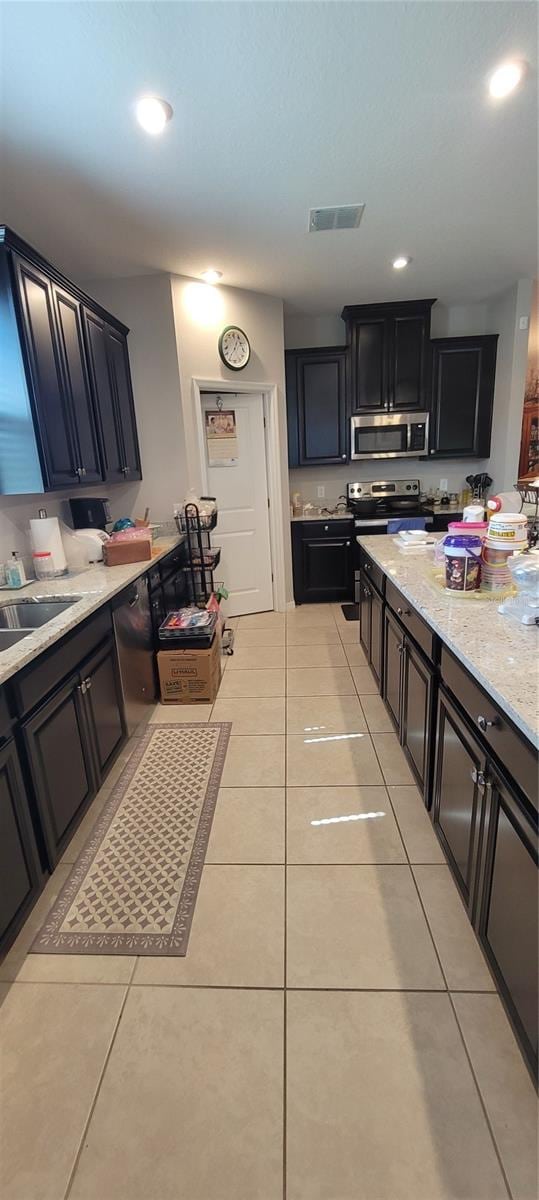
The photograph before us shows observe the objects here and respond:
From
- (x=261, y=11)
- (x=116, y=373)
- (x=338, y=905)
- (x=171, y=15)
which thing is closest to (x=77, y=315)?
(x=116, y=373)

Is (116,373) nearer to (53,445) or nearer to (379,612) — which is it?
(53,445)

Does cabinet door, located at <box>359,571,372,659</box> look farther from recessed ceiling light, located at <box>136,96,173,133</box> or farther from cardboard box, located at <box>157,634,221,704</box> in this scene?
recessed ceiling light, located at <box>136,96,173,133</box>

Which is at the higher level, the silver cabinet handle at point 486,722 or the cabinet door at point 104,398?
A: the cabinet door at point 104,398

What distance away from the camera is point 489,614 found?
5.25ft

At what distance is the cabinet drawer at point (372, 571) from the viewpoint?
8.49ft

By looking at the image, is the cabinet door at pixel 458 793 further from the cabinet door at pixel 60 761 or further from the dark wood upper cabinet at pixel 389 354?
the dark wood upper cabinet at pixel 389 354

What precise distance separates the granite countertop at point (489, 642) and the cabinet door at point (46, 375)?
1.78m

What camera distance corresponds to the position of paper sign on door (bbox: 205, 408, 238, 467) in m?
3.97

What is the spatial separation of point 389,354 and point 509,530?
3.44m

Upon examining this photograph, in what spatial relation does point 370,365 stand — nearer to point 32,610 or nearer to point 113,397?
point 113,397

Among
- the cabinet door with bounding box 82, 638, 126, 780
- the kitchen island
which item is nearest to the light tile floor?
the kitchen island

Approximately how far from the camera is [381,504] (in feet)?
15.6

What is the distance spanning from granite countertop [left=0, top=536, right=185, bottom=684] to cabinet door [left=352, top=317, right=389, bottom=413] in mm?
2577

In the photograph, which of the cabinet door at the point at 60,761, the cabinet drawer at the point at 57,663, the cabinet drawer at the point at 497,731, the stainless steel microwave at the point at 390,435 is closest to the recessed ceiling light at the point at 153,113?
the cabinet drawer at the point at 57,663
